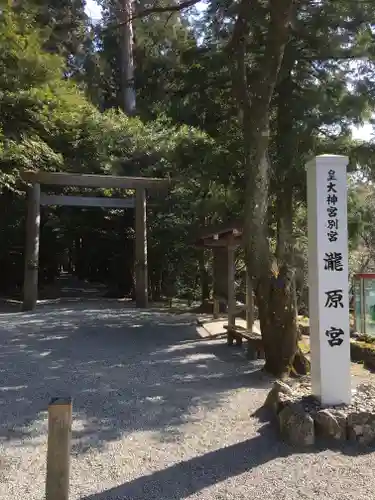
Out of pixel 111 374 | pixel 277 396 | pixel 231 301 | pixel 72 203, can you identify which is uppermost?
pixel 72 203

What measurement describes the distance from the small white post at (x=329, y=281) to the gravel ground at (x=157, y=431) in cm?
68

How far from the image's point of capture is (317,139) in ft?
29.4

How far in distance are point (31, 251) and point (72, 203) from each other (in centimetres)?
184

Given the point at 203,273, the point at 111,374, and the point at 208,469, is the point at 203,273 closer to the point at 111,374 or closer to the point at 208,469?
the point at 111,374

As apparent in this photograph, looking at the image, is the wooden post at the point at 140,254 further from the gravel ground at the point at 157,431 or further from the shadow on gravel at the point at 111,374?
the gravel ground at the point at 157,431

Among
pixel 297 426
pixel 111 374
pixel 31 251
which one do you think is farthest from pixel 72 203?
pixel 297 426

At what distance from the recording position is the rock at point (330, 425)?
4164 mm

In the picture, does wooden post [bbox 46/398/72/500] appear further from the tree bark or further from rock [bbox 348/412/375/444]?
the tree bark

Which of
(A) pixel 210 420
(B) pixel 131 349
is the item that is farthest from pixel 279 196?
(A) pixel 210 420

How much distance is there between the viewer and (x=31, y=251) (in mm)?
13070

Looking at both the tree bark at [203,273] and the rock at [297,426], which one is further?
the tree bark at [203,273]

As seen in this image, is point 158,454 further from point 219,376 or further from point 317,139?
point 317,139

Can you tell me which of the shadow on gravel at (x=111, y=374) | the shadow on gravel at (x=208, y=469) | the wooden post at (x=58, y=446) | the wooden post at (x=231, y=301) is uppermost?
the wooden post at (x=231, y=301)

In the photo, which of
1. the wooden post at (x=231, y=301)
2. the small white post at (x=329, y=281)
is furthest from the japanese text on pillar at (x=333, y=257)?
the wooden post at (x=231, y=301)
